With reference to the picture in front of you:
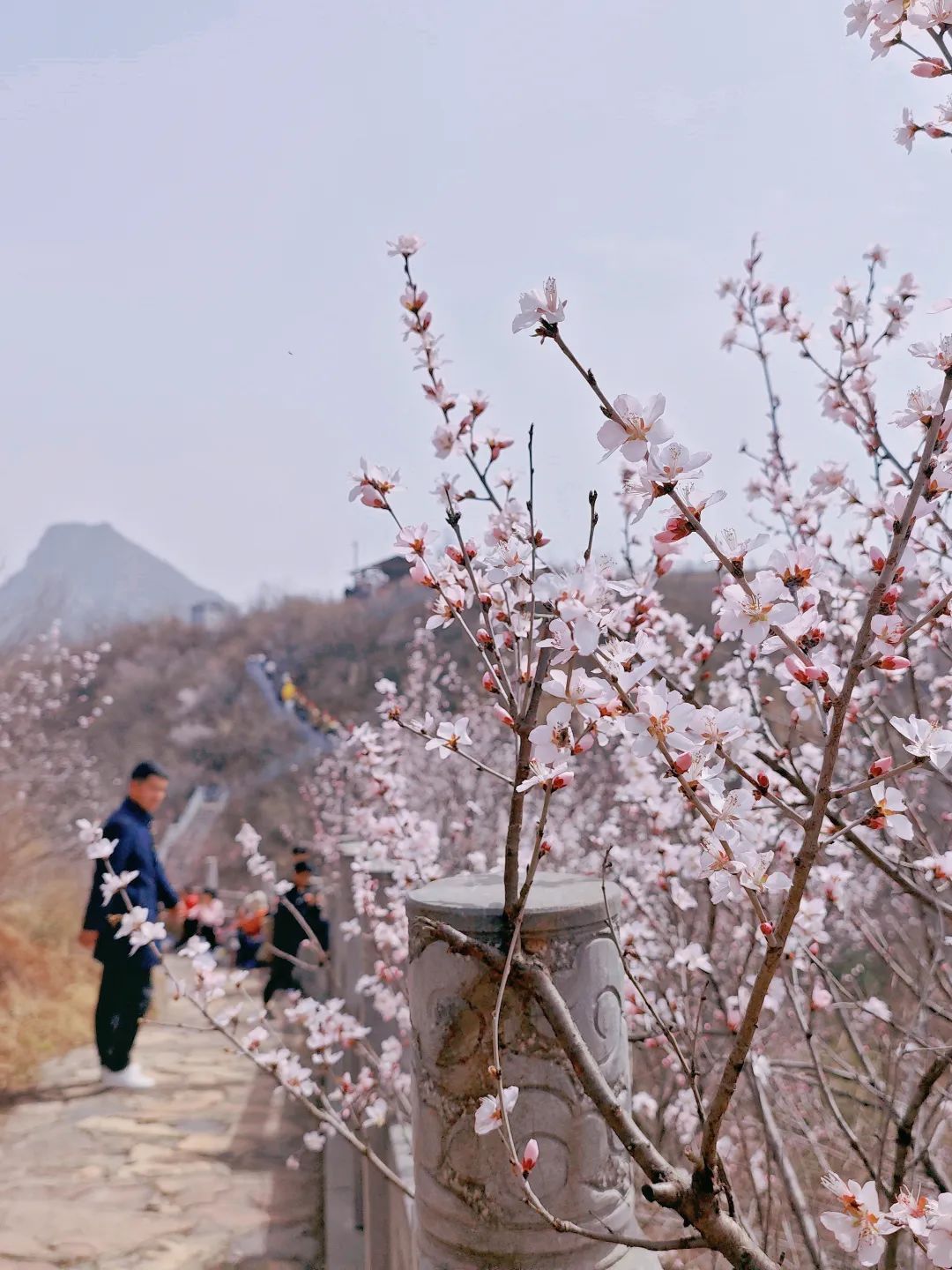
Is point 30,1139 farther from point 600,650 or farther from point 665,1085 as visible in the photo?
point 600,650

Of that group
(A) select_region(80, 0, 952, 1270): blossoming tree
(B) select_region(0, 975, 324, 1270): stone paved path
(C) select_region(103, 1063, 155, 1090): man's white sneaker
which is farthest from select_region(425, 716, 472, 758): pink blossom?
(C) select_region(103, 1063, 155, 1090): man's white sneaker

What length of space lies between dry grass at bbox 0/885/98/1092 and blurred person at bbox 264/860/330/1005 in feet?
4.87

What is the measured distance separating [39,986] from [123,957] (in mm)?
1618

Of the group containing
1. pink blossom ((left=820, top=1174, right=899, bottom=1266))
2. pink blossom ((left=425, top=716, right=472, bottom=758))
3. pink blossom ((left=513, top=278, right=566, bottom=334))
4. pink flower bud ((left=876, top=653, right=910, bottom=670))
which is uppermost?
pink blossom ((left=513, top=278, right=566, bottom=334))

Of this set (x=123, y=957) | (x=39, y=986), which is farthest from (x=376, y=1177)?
(x=39, y=986)

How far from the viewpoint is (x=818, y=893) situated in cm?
436

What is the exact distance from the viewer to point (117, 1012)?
5.97 metres

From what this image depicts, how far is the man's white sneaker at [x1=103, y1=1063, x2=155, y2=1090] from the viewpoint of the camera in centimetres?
600

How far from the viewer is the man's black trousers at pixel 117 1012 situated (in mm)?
5973

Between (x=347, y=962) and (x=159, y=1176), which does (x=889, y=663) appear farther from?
(x=159, y=1176)

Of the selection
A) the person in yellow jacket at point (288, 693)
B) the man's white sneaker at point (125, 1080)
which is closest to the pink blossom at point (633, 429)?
the man's white sneaker at point (125, 1080)

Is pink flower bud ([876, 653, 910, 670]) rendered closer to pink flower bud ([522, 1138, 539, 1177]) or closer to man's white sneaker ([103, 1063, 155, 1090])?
pink flower bud ([522, 1138, 539, 1177])

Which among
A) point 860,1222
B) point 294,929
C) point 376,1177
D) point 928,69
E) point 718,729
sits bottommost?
point 376,1177

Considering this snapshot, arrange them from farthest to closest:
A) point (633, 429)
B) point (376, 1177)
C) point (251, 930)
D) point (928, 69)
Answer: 1. point (251, 930)
2. point (376, 1177)
3. point (928, 69)
4. point (633, 429)
